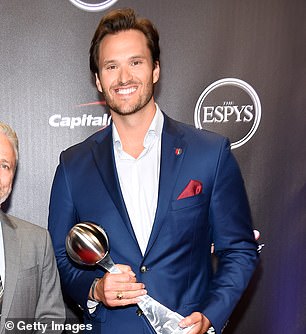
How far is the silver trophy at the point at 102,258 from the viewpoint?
1604 mm

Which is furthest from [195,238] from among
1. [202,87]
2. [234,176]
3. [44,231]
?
[202,87]

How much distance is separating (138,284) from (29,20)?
144 cm

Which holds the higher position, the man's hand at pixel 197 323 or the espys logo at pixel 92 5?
the espys logo at pixel 92 5

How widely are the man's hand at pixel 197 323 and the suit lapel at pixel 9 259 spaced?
498 mm

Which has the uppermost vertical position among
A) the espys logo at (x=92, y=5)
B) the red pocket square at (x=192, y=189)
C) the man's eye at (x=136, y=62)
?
the espys logo at (x=92, y=5)

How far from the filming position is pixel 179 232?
5.80ft

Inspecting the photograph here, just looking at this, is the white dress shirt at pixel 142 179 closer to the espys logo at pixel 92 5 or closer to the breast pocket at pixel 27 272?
the breast pocket at pixel 27 272

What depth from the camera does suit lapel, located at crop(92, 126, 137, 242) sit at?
5.82 ft

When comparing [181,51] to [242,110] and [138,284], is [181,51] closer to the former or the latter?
[242,110]

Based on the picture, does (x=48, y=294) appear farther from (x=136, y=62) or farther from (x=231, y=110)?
(x=231, y=110)

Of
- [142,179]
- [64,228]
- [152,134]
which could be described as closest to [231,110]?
[152,134]

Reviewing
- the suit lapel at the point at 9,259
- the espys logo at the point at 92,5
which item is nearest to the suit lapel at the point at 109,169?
the suit lapel at the point at 9,259

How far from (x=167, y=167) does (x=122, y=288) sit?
41cm

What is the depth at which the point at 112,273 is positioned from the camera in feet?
5.34
